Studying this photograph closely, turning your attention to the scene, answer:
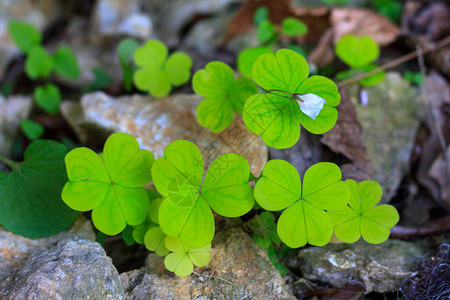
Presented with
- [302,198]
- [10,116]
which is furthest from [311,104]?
[10,116]

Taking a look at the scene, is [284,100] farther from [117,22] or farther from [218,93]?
[117,22]

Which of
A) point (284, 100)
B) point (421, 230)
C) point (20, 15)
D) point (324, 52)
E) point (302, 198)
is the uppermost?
point (284, 100)

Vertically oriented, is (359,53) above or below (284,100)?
below

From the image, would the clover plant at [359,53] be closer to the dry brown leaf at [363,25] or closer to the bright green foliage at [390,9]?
the dry brown leaf at [363,25]

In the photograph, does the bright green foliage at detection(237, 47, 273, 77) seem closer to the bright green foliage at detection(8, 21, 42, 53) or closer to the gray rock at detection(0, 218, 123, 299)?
the gray rock at detection(0, 218, 123, 299)

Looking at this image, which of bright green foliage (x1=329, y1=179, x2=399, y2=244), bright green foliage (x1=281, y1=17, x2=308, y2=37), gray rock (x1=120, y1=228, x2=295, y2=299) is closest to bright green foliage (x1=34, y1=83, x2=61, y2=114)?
gray rock (x1=120, y1=228, x2=295, y2=299)
